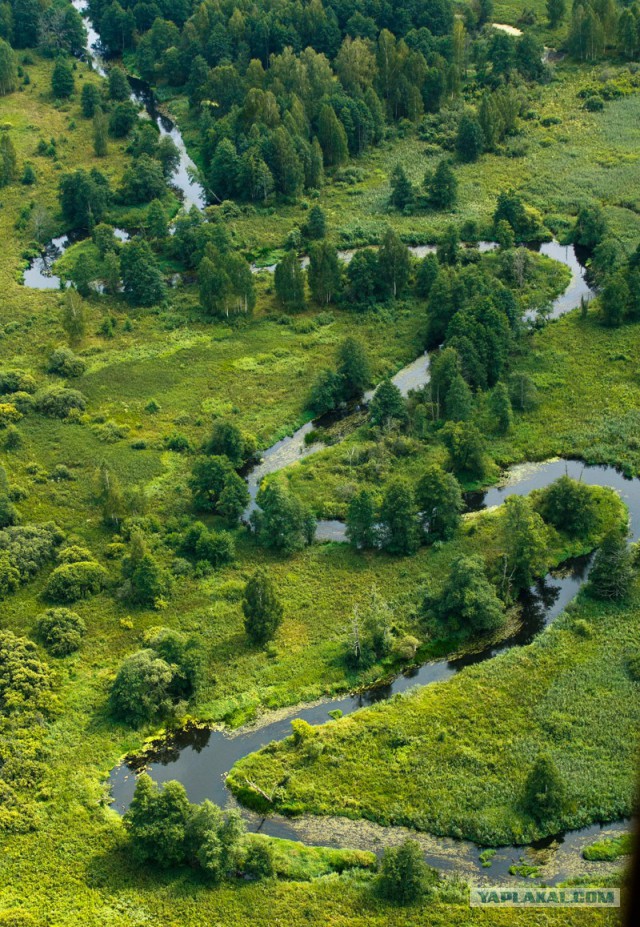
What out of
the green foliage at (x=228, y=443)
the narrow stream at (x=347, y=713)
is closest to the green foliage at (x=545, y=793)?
the narrow stream at (x=347, y=713)

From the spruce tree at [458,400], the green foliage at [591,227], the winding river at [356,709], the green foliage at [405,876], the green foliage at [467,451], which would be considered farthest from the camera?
the green foliage at [591,227]

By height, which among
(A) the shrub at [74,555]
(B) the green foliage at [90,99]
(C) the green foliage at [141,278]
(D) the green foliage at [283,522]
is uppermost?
(B) the green foliage at [90,99]

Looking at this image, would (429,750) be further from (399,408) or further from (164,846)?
(399,408)

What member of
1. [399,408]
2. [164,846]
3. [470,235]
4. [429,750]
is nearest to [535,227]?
[470,235]

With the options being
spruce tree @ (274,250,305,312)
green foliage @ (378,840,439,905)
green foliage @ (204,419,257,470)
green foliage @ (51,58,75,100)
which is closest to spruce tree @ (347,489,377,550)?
green foliage @ (204,419,257,470)

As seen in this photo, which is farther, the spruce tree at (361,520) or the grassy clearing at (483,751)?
the spruce tree at (361,520)

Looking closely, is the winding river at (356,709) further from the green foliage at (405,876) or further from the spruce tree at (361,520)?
the spruce tree at (361,520)

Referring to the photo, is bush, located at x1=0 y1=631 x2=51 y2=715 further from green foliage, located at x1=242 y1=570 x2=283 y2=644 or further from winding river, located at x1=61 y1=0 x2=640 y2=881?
green foliage, located at x1=242 y1=570 x2=283 y2=644
